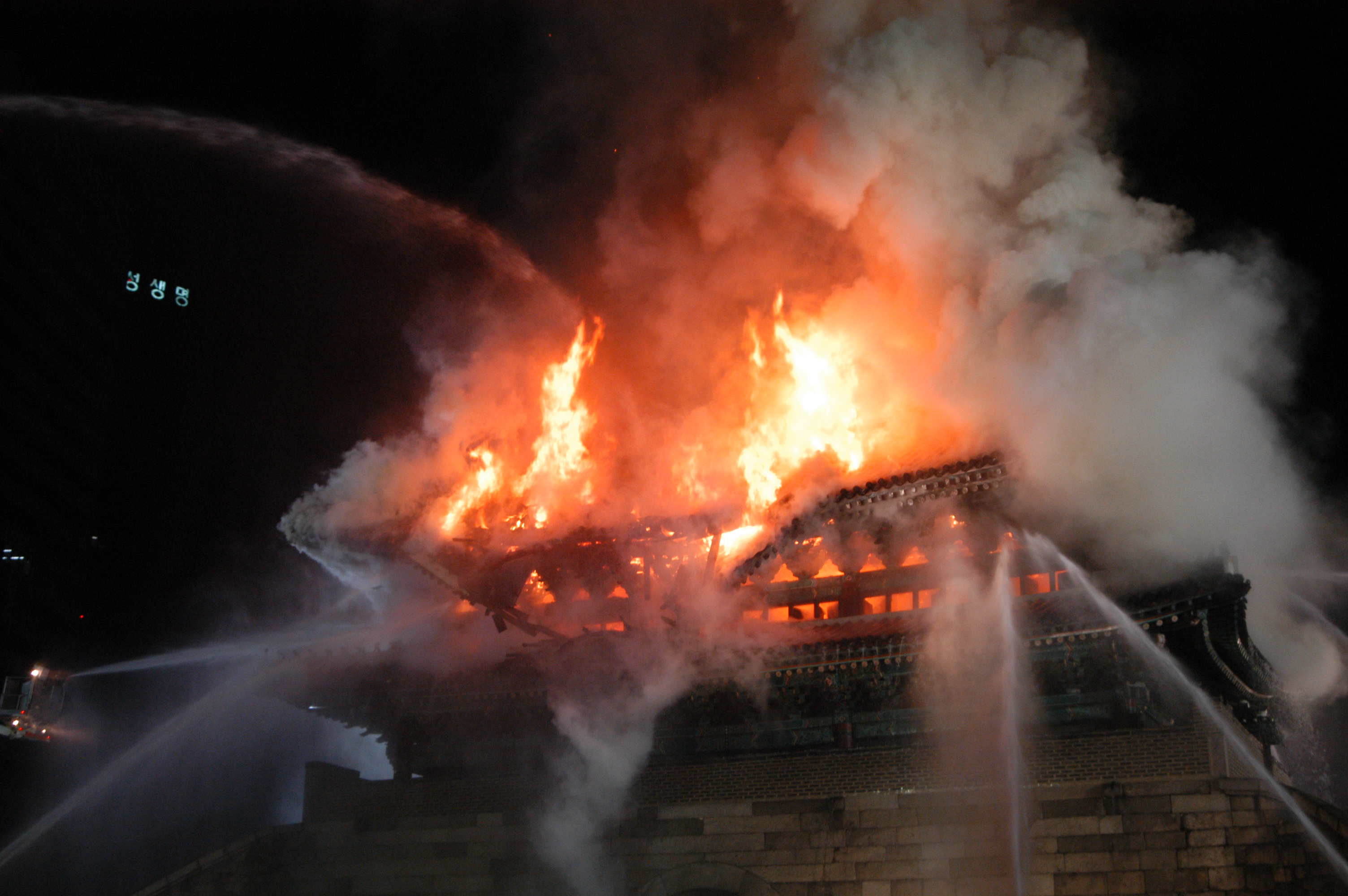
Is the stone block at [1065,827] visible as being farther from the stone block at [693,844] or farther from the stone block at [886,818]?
the stone block at [693,844]

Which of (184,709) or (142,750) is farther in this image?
(184,709)

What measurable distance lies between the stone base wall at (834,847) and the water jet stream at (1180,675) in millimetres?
119

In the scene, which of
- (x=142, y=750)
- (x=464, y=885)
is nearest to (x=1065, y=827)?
(x=464, y=885)

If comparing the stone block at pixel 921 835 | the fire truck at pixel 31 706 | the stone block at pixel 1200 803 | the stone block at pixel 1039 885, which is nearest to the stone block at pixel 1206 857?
the stone block at pixel 1200 803

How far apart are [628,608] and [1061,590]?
619cm

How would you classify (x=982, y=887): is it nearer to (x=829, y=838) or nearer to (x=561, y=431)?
(x=829, y=838)

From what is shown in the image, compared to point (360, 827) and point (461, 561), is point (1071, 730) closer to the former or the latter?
point (461, 561)

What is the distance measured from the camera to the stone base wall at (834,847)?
37.2ft

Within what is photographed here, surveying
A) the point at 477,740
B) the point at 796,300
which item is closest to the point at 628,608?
the point at 477,740

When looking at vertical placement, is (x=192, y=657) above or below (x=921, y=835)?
above

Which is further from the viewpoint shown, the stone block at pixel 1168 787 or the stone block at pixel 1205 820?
the stone block at pixel 1168 787

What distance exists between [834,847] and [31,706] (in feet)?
39.1

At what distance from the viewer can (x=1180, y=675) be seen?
12297 millimetres

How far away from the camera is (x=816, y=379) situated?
1692 cm
